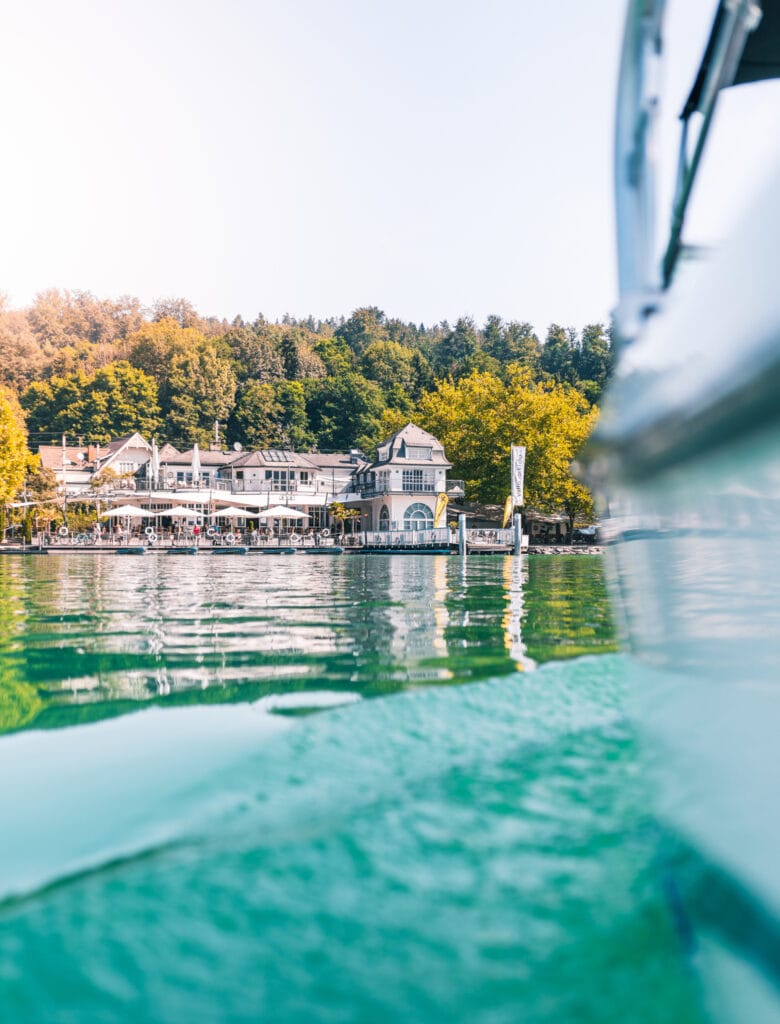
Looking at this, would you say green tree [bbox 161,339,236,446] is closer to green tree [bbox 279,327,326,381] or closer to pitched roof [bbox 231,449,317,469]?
green tree [bbox 279,327,326,381]

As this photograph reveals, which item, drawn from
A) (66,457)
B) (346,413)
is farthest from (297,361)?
(66,457)

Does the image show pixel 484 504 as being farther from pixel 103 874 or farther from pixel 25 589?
pixel 103 874

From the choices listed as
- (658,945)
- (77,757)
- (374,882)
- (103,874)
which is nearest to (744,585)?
(658,945)

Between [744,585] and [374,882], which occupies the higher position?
[744,585]

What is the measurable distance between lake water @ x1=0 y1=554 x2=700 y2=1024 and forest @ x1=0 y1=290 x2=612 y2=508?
136 ft

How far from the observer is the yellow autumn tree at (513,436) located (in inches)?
1694

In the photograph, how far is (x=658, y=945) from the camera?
4.51 ft

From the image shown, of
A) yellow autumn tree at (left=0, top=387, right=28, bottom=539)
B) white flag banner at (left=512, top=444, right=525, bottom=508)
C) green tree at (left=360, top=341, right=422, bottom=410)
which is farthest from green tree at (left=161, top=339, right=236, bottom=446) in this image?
white flag banner at (left=512, top=444, right=525, bottom=508)

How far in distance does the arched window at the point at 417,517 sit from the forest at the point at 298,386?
3.05 m

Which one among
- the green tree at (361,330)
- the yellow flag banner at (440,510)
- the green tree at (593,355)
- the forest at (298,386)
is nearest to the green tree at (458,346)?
the forest at (298,386)

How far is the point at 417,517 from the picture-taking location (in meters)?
47.5

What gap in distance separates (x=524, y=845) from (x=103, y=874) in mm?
864

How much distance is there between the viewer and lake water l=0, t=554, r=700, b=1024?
48.9 inches

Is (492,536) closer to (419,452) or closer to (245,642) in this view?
(419,452)
